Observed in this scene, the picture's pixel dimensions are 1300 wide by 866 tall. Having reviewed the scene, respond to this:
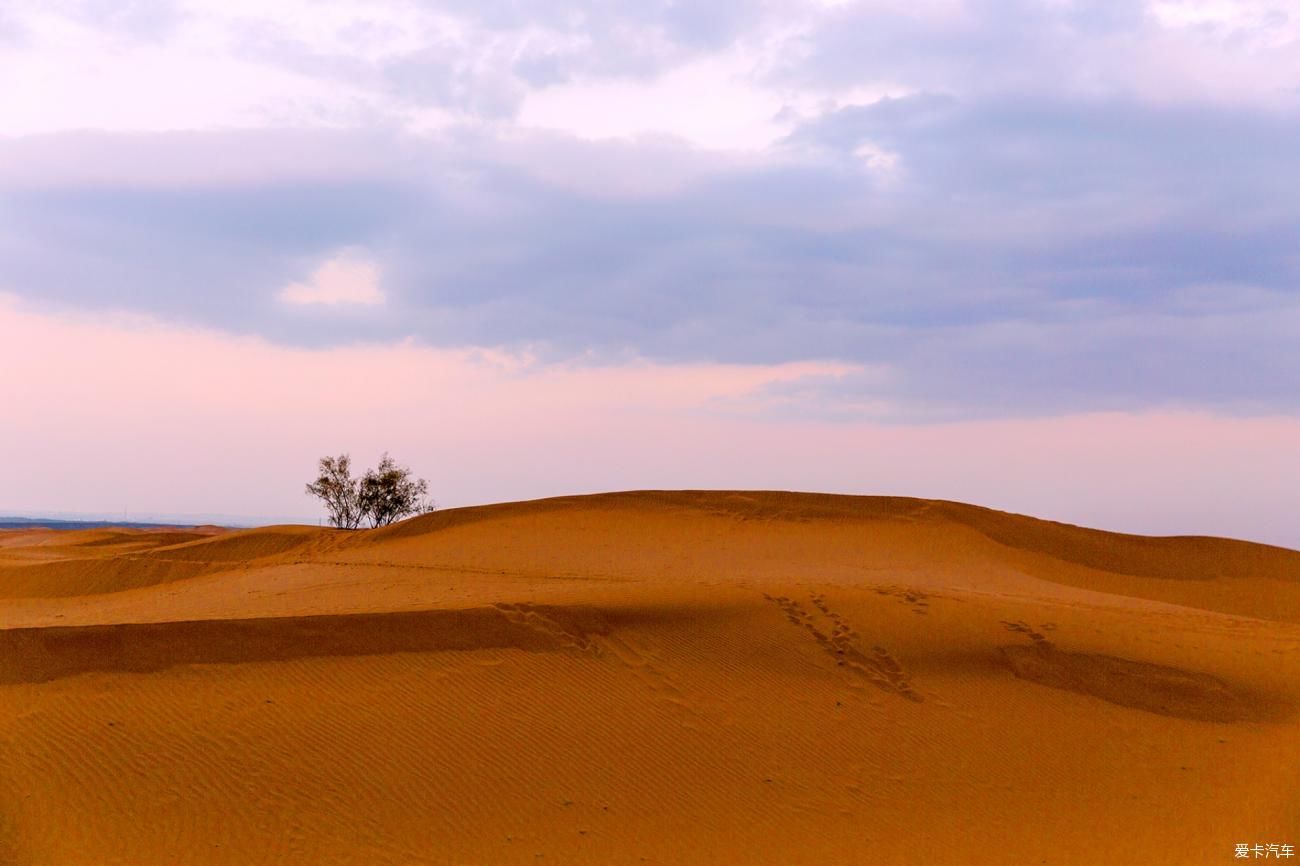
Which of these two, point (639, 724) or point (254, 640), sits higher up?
point (254, 640)

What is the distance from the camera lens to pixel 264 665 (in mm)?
Result: 11148

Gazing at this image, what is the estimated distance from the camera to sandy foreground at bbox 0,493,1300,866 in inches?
339

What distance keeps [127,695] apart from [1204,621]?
1583cm

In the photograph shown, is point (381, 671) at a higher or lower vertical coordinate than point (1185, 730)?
higher

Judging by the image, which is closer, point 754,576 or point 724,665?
point 724,665

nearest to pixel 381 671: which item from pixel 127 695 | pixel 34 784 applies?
pixel 127 695

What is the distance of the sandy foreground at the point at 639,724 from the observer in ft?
28.2

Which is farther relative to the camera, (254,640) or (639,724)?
(254,640)

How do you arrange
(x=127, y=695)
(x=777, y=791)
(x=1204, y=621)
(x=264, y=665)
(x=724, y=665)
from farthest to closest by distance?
(x=1204, y=621) → (x=724, y=665) → (x=264, y=665) → (x=127, y=695) → (x=777, y=791)

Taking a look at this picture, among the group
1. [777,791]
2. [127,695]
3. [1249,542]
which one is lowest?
[777,791]

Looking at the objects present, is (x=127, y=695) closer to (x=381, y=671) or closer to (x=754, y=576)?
(x=381, y=671)

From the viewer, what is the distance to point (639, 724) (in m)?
10.6

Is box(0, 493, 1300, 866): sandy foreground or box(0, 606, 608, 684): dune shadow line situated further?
box(0, 606, 608, 684): dune shadow line

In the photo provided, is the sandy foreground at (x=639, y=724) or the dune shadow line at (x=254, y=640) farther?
the dune shadow line at (x=254, y=640)
